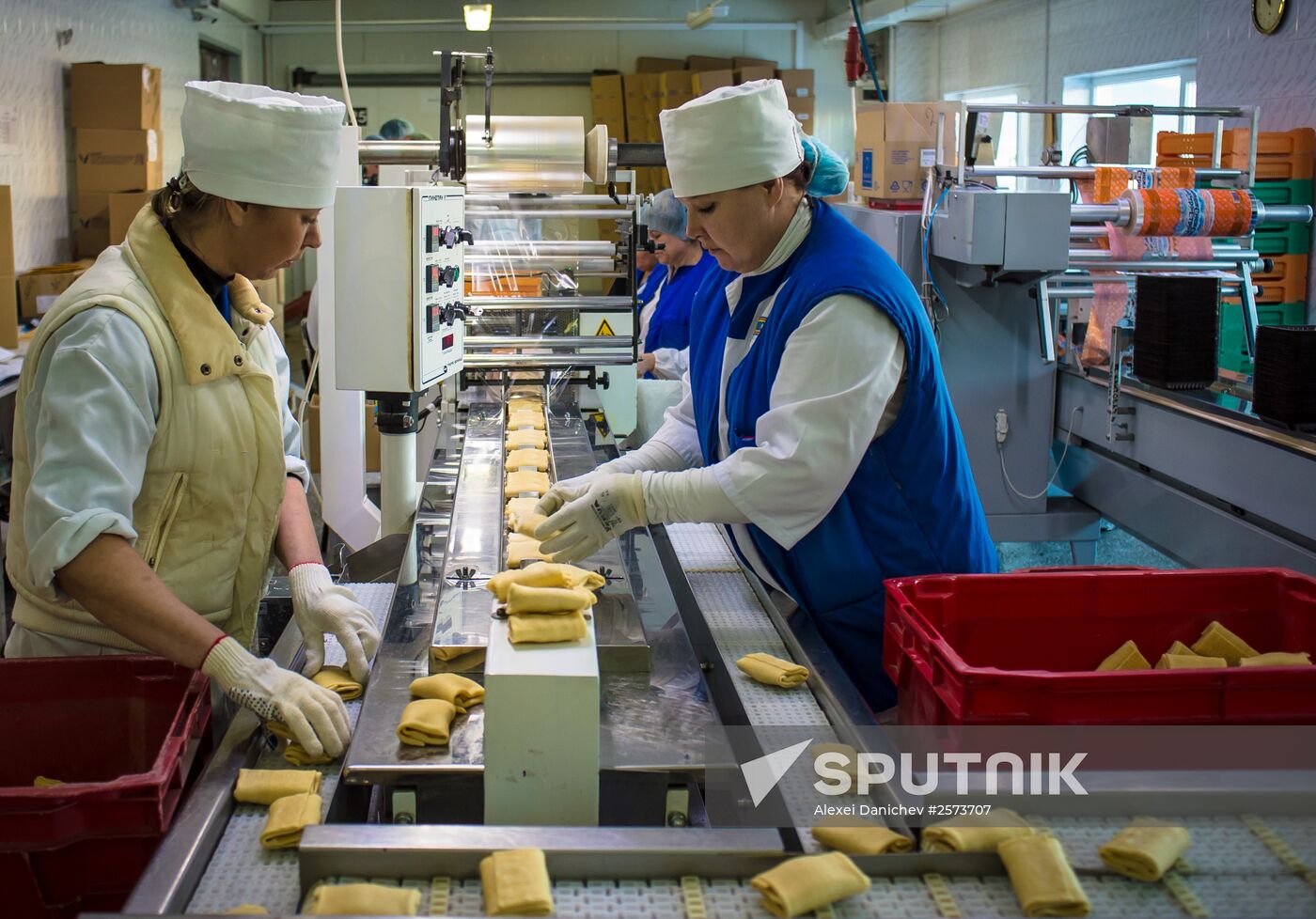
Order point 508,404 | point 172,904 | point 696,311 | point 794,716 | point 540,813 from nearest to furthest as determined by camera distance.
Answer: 1. point 172,904
2. point 540,813
3. point 794,716
4. point 696,311
5. point 508,404

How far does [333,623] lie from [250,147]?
2.31 ft

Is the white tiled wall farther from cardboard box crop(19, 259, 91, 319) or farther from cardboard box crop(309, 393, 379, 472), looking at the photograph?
cardboard box crop(309, 393, 379, 472)

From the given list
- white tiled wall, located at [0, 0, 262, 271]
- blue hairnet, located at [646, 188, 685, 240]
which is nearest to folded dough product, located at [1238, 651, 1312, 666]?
blue hairnet, located at [646, 188, 685, 240]

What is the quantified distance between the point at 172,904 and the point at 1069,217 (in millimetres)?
3636

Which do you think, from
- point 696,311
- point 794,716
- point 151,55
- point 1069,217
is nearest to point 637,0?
point 151,55

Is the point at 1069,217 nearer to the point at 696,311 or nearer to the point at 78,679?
the point at 696,311

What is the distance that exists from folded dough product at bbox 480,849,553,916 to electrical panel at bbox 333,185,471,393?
1504 mm

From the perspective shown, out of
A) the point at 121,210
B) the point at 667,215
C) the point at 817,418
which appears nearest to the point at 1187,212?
the point at 667,215

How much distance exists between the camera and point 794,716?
5.36ft

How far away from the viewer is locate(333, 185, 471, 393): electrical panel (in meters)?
2.44

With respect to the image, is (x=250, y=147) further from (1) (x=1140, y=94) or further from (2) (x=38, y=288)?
(1) (x=1140, y=94)

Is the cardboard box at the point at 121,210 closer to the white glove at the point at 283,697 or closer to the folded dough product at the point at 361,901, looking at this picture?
the white glove at the point at 283,697

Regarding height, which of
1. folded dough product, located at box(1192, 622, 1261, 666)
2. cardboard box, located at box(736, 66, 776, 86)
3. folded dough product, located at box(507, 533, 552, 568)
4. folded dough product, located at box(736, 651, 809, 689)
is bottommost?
folded dough product, located at box(736, 651, 809, 689)

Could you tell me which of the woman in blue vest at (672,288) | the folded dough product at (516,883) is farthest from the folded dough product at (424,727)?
the woman in blue vest at (672,288)
